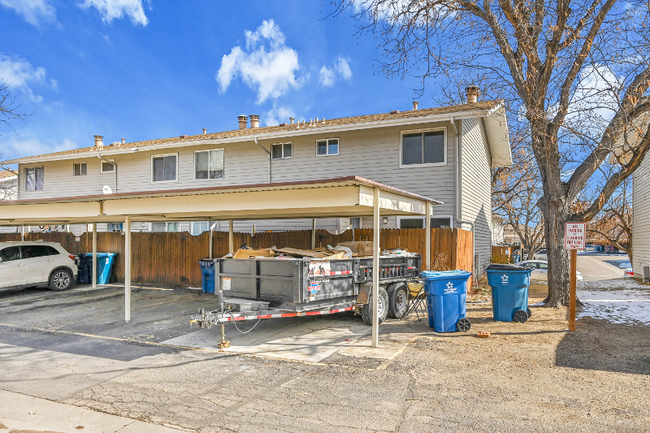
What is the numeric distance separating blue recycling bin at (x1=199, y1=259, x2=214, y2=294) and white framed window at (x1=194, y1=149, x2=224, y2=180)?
15.7 ft

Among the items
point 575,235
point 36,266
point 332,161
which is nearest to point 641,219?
point 332,161

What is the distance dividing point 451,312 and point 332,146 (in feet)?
28.7

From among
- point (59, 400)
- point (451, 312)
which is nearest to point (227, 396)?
point (59, 400)

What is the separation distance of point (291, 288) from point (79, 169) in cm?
1719

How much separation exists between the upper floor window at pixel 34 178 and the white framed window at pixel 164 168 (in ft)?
22.3

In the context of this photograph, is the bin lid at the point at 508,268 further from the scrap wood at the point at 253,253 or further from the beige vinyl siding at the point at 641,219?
the beige vinyl siding at the point at 641,219

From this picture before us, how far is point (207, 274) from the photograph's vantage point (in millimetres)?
13781

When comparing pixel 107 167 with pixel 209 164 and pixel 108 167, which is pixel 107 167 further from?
pixel 209 164

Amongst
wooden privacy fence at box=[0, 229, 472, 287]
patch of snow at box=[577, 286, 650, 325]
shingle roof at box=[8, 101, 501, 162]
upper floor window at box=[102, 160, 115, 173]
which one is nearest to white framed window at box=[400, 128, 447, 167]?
shingle roof at box=[8, 101, 501, 162]

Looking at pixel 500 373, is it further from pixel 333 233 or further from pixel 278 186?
pixel 333 233

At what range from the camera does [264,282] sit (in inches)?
299

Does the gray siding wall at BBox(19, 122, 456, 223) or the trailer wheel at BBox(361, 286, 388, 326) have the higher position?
the gray siding wall at BBox(19, 122, 456, 223)

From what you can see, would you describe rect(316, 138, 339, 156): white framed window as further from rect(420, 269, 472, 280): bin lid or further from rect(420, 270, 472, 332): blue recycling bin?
rect(420, 270, 472, 332): blue recycling bin

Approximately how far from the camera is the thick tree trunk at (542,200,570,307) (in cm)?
1045
